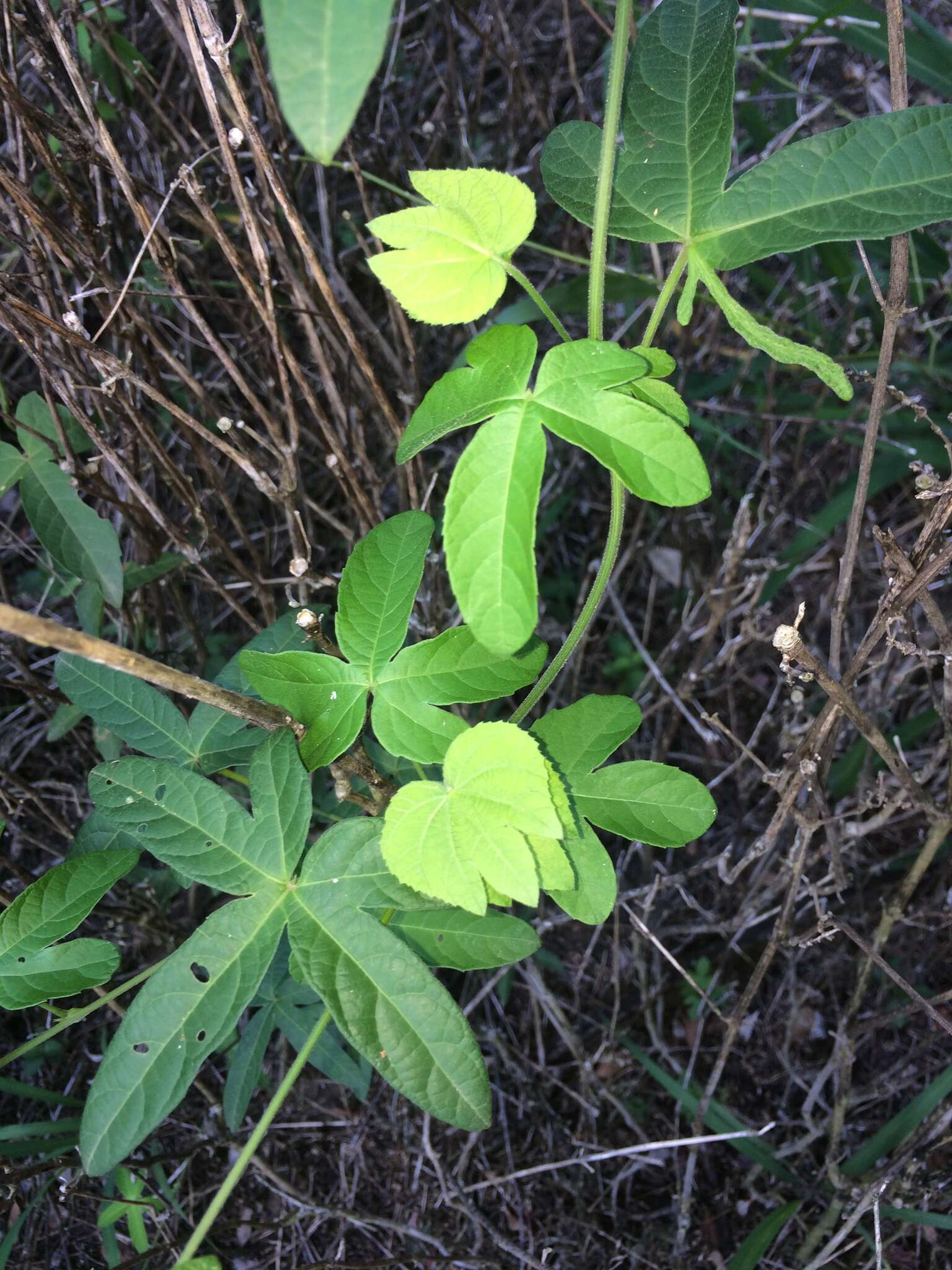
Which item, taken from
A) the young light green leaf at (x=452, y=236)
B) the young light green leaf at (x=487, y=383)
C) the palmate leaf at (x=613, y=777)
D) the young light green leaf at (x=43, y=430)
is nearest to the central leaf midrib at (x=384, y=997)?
the palmate leaf at (x=613, y=777)

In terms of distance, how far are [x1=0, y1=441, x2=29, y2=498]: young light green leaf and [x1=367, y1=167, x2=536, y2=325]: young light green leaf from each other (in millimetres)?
1068

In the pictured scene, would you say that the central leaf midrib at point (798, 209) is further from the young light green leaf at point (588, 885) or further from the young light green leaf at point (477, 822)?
the young light green leaf at point (588, 885)

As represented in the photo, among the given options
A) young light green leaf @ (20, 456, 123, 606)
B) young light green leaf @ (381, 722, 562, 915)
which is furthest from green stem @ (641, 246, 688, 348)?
young light green leaf @ (20, 456, 123, 606)

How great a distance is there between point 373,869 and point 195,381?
3.32 ft

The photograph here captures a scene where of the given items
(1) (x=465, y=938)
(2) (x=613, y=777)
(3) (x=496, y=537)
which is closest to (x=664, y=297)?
(3) (x=496, y=537)

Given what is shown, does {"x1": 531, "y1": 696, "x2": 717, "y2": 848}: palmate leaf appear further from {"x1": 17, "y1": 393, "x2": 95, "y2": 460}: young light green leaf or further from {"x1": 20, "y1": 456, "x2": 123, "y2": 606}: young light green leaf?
{"x1": 17, "y1": 393, "x2": 95, "y2": 460}: young light green leaf

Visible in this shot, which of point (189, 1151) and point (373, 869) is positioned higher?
point (373, 869)

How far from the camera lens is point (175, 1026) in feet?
4.01

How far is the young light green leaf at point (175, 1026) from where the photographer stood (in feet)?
3.90

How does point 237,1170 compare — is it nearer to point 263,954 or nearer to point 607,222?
point 263,954

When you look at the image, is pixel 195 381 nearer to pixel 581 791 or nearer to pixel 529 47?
pixel 581 791

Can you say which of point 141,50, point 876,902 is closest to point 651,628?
point 876,902

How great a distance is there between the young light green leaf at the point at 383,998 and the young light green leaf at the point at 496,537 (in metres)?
0.43

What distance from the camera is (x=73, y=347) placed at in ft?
5.85
